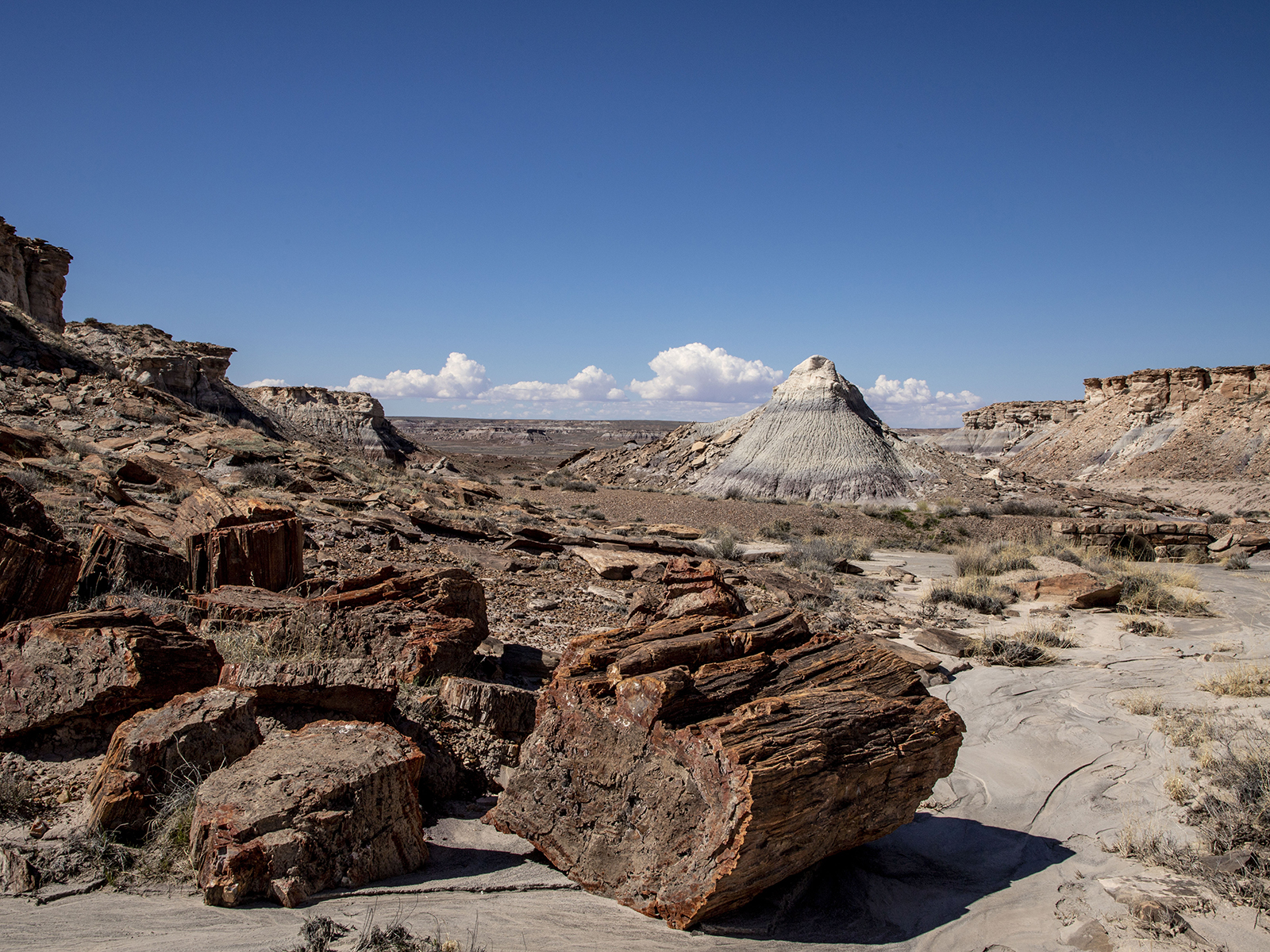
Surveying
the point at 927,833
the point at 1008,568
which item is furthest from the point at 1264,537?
the point at 927,833

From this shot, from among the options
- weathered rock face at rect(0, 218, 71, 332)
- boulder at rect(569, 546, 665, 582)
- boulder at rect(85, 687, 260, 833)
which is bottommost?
boulder at rect(569, 546, 665, 582)

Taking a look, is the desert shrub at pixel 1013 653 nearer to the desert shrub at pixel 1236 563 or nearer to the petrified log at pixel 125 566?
the petrified log at pixel 125 566

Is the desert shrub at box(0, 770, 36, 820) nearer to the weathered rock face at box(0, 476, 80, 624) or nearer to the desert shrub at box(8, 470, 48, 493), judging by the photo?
the weathered rock face at box(0, 476, 80, 624)

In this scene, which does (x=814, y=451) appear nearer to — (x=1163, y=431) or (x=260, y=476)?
(x=260, y=476)

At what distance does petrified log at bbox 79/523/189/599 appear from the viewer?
558 centimetres

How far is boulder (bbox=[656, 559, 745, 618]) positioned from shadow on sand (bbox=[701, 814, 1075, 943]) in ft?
5.05

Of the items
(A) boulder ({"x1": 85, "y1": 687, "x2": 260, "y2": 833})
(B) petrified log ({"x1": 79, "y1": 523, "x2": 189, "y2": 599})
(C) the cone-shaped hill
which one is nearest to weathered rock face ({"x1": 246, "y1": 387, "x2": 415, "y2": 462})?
(C) the cone-shaped hill

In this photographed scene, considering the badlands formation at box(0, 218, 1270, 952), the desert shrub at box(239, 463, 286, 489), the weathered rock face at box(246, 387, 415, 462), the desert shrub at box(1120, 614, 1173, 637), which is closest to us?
the badlands formation at box(0, 218, 1270, 952)

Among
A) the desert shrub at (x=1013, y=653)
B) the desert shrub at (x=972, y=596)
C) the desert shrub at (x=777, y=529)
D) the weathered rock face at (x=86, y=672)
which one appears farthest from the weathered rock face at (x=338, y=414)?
the weathered rock face at (x=86, y=672)

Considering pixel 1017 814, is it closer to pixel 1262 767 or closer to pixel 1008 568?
pixel 1262 767

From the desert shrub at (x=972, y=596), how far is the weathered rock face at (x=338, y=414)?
35.9 metres

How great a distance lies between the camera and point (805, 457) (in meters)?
31.3

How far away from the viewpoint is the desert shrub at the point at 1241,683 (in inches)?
251

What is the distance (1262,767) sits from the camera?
419cm
